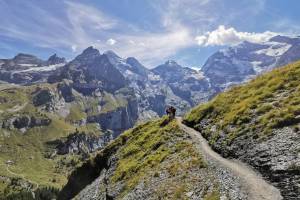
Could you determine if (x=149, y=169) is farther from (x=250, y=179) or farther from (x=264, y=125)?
(x=250, y=179)

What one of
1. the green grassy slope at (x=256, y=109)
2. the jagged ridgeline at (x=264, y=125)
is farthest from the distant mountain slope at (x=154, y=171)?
the green grassy slope at (x=256, y=109)

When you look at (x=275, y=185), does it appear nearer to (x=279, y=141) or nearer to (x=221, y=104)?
(x=279, y=141)

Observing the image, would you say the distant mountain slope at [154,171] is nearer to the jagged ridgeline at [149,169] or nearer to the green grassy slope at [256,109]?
the jagged ridgeline at [149,169]

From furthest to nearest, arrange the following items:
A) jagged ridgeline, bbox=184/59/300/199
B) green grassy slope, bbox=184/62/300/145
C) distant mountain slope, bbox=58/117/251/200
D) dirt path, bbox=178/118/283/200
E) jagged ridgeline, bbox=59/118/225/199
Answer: green grassy slope, bbox=184/62/300/145, jagged ridgeline, bbox=59/118/225/199, distant mountain slope, bbox=58/117/251/200, jagged ridgeline, bbox=184/59/300/199, dirt path, bbox=178/118/283/200

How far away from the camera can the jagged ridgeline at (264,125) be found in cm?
4284

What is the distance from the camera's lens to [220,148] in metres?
59.1

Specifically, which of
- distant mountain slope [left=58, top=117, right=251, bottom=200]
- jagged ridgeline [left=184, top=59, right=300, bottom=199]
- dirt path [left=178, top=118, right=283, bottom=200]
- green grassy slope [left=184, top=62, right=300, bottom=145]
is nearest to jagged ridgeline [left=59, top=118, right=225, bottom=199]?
distant mountain slope [left=58, top=117, right=251, bottom=200]

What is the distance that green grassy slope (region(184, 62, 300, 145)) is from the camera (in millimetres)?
53000

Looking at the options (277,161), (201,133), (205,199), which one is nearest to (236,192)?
(205,199)

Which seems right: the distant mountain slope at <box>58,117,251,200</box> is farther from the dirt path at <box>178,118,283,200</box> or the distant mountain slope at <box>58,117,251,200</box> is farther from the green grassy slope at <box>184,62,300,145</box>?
the green grassy slope at <box>184,62,300,145</box>

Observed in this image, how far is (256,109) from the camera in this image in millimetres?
61188

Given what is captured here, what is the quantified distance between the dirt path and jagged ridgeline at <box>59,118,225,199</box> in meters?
2.09

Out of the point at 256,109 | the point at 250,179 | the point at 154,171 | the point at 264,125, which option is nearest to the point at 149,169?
the point at 154,171

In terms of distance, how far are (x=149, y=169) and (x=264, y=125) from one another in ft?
70.6
